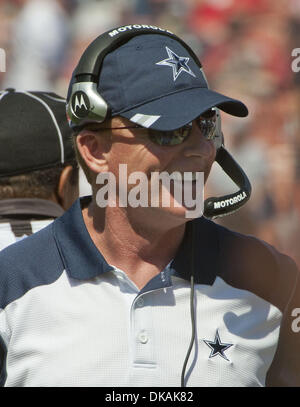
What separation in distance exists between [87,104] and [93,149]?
0.44 ft

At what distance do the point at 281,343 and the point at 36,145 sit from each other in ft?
3.58

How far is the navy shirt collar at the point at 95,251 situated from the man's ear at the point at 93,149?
127mm

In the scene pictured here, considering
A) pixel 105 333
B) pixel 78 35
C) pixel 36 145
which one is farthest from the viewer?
pixel 78 35

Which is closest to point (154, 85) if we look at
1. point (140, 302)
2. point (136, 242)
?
point (136, 242)

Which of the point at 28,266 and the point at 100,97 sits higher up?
the point at 100,97

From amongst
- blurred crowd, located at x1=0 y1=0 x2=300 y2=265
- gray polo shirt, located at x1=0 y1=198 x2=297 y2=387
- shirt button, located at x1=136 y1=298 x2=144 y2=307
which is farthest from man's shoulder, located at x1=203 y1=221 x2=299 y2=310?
blurred crowd, located at x1=0 y1=0 x2=300 y2=265

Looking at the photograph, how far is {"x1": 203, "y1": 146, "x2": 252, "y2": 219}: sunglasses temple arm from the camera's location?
1645 millimetres

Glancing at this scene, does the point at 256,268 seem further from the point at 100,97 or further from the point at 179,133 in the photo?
the point at 100,97

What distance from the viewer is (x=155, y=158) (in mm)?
1603

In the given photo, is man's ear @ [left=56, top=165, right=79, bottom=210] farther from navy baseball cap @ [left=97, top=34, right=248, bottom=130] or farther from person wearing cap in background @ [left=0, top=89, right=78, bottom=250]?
navy baseball cap @ [left=97, top=34, right=248, bottom=130]

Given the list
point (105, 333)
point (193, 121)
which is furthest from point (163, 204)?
point (105, 333)

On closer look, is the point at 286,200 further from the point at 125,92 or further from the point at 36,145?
the point at 125,92

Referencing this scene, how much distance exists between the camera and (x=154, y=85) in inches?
63.6

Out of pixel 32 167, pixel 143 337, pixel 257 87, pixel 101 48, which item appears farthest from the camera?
pixel 257 87
